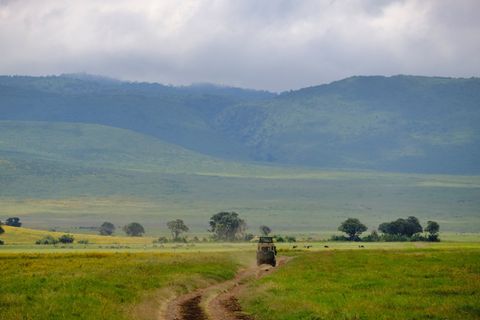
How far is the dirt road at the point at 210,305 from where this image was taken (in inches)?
1344

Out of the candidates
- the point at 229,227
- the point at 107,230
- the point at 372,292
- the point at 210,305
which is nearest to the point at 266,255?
the point at 210,305

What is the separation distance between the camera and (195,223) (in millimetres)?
193250

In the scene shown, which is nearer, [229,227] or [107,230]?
[229,227]

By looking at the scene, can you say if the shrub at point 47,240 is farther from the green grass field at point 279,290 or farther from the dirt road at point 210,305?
the dirt road at point 210,305

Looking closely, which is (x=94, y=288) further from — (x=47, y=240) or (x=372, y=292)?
(x=47, y=240)

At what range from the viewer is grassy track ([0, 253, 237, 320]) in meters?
30.5

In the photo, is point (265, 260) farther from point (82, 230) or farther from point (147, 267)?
point (82, 230)

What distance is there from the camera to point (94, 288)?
3666 centimetres

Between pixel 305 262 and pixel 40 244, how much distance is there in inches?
2203

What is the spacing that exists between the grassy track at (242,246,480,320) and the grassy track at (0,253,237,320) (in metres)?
3.80

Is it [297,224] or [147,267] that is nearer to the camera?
[147,267]

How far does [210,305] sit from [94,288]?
461 cm

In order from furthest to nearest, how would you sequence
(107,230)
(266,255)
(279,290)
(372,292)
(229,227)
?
(107,230), (229,227), (266,255), (279,290), (372,292)

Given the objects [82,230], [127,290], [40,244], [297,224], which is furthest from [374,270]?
[297,224]
